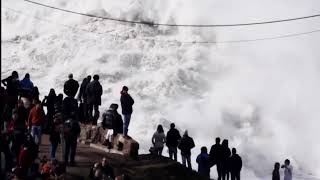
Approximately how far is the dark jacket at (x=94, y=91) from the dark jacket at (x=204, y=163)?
129 inches

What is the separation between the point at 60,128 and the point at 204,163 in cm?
491

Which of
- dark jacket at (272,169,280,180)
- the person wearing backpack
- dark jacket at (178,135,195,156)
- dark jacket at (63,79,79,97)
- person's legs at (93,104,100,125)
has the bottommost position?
dark jacket at (272,169,280,180)

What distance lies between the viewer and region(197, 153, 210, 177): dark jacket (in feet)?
55.8

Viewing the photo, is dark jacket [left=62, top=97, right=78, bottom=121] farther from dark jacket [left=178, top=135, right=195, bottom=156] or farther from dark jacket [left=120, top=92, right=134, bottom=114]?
dark jacket [left=178, top=135, right=195, bottom=156]

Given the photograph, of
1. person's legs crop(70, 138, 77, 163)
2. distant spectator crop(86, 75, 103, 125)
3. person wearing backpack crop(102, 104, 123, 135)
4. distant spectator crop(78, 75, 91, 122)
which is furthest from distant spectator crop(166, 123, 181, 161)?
person's legs crop(70, 138, 77, 163)

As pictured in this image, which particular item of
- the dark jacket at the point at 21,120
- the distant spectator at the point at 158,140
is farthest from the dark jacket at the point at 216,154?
the dark jacket at the point at 21,120

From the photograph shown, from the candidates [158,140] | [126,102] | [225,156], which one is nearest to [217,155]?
[225,156]

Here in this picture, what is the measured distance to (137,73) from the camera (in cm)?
5666

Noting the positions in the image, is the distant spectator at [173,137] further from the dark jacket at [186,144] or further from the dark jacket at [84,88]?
the dark jacket at [84,88]

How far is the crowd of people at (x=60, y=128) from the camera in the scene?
469 inches

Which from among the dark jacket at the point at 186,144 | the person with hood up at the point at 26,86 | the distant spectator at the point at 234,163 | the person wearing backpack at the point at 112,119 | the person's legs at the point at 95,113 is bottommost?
the distant spectator at the point at 234,163

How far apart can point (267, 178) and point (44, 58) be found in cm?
2764

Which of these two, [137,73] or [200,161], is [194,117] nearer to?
[137,73]

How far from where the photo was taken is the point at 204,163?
1714 cm
